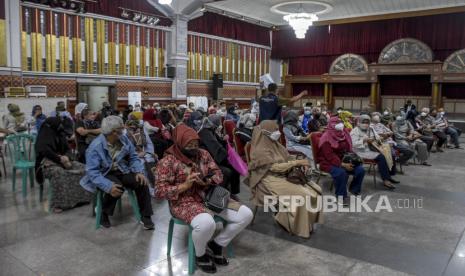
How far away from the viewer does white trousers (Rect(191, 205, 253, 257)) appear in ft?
8.48

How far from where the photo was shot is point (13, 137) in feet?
15.2

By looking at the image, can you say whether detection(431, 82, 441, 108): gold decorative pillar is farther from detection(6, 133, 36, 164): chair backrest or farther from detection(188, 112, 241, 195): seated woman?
detection(6, 133, 36, 164): chair backrest

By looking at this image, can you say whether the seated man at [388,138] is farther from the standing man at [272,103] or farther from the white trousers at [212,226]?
the white trousers at [212,226]

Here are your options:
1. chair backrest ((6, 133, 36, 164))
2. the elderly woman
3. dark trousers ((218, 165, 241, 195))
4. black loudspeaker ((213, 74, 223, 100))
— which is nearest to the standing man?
dark trousers ((218, 165, 241, 195))

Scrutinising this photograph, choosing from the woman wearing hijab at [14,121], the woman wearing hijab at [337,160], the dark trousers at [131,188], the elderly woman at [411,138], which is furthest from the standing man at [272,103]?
the woman wearing hijab at [14,121]

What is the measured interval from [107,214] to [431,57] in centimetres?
1405

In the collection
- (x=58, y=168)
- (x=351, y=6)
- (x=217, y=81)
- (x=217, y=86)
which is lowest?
(x=58, y=168)

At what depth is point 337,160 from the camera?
14.9 feet

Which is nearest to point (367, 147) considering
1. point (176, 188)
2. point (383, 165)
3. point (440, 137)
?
point (383, 165)

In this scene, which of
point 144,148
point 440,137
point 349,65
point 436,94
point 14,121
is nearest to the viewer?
point 144,148

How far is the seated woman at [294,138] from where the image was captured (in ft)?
18.9

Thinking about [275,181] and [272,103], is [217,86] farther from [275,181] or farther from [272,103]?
[275,181]

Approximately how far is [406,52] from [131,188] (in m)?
13.9

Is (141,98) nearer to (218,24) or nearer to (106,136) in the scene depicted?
(218,24)
